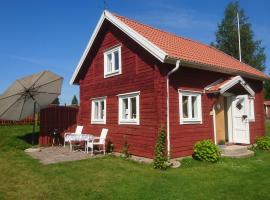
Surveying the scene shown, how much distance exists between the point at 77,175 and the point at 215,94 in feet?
23.6

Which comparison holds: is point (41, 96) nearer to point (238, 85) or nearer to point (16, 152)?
point (16, 152)

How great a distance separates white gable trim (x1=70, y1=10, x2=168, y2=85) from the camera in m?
10.2

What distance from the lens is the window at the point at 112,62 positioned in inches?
515

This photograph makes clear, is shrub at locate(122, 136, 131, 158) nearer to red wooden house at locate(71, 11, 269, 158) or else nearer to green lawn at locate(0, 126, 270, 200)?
red wooden house at locate(71, 11, 269, 158)

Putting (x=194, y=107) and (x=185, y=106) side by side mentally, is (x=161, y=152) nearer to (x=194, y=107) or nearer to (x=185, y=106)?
(x=185, y=106)

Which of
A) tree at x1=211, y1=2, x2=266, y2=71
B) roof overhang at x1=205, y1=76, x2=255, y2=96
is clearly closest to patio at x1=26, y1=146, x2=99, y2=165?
roof overhang at x1=205, y1=76, x2=255, y2=96

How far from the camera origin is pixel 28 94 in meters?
14.0

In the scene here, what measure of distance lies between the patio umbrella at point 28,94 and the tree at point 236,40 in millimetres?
29637

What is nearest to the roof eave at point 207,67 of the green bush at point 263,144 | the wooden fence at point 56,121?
the green bush at point 263,144

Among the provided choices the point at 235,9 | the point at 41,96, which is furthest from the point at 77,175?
the point at 235,9

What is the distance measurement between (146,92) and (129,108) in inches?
55.8

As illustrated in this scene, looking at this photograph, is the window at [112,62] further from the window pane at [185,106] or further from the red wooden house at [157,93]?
the window pane at [185,106]

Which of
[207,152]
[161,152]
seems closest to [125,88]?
[161,152]

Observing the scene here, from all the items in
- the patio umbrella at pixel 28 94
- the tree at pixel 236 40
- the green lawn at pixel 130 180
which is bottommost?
the green lawn at pixel 130 180
